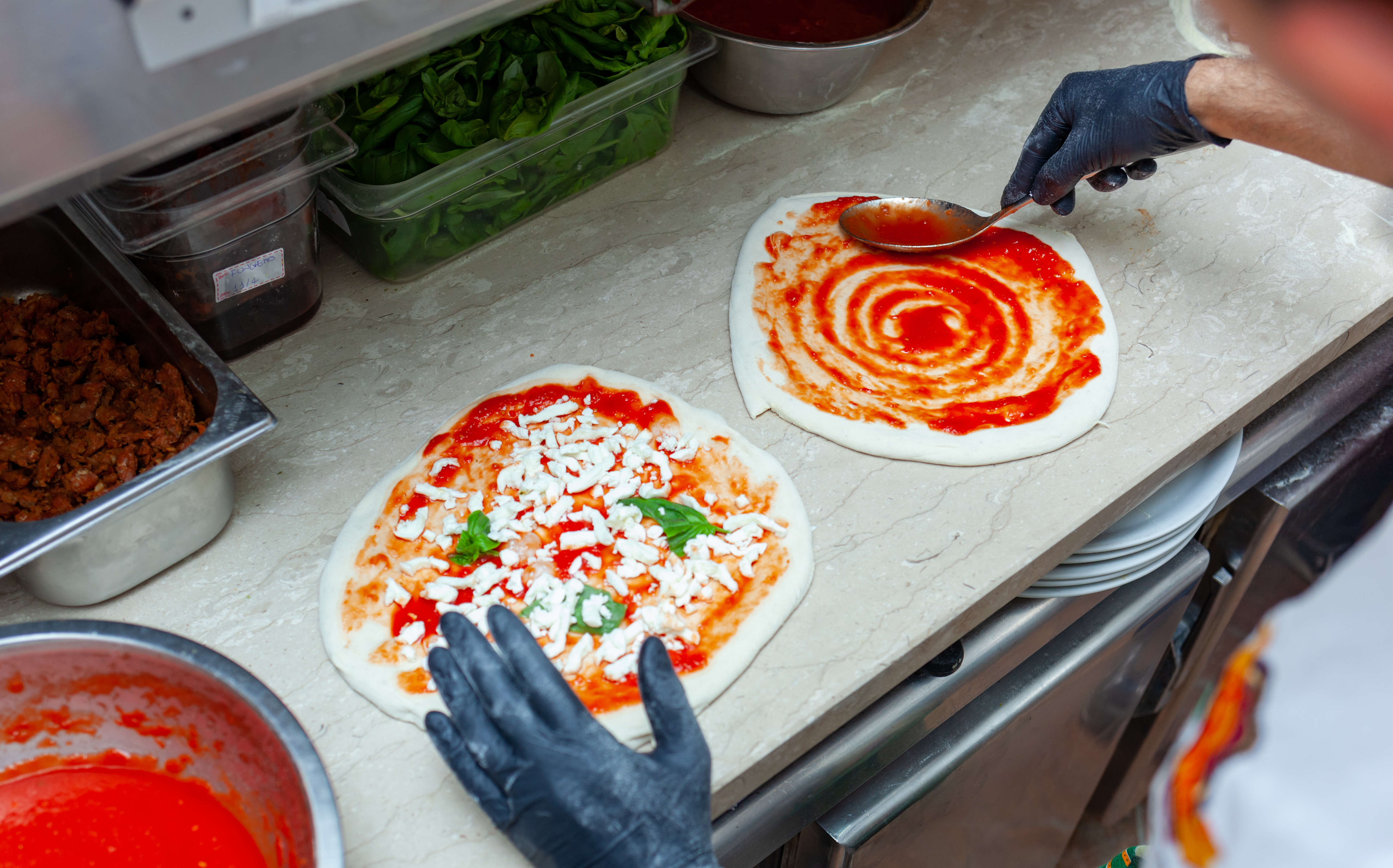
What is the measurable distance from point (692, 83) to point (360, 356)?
1001 millimetres

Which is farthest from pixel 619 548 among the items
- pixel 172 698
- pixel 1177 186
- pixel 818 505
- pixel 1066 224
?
pixel 1177 186

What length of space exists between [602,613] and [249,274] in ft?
2.34

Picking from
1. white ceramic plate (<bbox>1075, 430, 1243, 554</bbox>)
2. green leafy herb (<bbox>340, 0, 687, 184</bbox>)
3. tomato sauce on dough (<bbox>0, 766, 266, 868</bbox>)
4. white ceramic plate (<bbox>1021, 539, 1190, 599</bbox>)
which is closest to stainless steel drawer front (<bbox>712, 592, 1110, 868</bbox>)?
white ceramic plate (<bbox>1021, 539, 1190, 599</bbox>)

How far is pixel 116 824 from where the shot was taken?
1.06 meters

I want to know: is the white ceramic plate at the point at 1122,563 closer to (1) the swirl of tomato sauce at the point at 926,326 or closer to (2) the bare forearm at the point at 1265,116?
(1) the swirl of tomato sauce at the point at 926,326

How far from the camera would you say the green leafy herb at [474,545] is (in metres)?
1.28

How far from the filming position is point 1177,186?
6.39 feet

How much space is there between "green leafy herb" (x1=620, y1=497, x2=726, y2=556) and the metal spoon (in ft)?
2.28

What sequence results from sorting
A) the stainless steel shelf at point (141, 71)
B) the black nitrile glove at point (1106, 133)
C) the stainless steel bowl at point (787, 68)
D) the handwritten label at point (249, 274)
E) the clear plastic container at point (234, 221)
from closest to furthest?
the stainless steel shelf at point (141, 71) < the clear plastic container at point (234, 221) < the handwritten label at point (249, 274) < the black nitrile glove at point (1106, 133) < the stainless steel bowl at point (787, 68)

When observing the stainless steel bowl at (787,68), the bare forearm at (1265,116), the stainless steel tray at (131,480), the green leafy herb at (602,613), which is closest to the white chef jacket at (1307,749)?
the green leafy herb at (602,613)

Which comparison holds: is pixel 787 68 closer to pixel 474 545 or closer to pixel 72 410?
pixel 474 545

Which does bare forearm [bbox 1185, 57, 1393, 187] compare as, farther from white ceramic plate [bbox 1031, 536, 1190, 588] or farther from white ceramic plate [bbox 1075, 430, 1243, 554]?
white ceramic plate [bbox 1031, 536, 1190, 588]

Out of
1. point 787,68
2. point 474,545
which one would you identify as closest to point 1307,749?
point 474,545

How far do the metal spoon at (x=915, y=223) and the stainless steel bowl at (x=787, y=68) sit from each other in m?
0.34
